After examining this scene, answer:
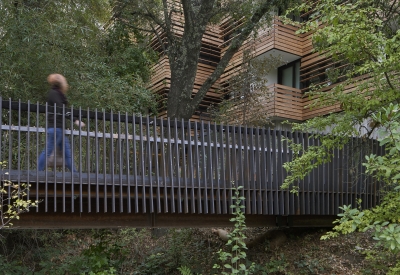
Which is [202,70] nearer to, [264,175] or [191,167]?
[264,175]

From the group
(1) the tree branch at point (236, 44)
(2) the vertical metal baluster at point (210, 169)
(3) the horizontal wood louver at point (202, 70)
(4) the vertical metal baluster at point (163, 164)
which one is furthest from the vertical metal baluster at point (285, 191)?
(3) the horizontal wood louver at point (202, 70)

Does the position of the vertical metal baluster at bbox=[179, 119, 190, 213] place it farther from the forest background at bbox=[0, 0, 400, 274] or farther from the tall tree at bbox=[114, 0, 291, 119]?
the tall tree at bbox=[114, 0, 291, 119]

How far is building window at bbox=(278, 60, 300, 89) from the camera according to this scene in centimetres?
1927

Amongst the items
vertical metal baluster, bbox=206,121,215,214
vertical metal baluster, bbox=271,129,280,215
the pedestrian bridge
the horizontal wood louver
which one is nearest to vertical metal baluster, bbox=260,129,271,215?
the pedestrian bridge

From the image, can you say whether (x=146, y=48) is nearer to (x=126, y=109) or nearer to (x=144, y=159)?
(x=126, y=109)

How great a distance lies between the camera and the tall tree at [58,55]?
33.6 feet

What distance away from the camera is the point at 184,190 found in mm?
7980

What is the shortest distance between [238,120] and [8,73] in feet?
26.4

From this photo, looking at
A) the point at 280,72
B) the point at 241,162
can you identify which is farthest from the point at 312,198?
the point at 280,72

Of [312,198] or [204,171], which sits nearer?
[204,171]

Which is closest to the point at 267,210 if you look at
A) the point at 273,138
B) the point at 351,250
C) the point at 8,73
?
the point at 273,138

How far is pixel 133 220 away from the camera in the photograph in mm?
7961

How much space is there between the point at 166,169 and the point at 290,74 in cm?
1282

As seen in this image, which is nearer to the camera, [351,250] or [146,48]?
[351,250]
